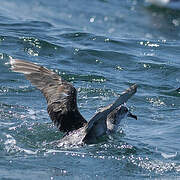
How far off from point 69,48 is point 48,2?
949 cm

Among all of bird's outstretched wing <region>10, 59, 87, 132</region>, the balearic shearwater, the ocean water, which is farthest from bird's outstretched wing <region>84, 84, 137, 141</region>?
bird's outstretched wing <region>10, 59, 87, 132</region>

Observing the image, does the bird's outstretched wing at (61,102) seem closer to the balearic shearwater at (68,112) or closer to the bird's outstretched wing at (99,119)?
the balearic shearwater at (68,112)

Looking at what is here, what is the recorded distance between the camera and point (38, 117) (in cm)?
1188

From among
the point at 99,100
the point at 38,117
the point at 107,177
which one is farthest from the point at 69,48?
the point at 107,177

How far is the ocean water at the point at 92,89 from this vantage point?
9734mm

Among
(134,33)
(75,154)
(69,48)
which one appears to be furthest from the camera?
(134,33)

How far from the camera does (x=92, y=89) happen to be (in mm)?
13664

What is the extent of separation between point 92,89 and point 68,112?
9.09 ft

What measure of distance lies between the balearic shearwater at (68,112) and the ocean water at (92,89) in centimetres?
19

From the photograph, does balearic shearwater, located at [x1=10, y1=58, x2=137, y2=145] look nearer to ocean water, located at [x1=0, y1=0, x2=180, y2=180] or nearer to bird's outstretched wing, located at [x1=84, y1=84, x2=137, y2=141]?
bird's outstretched wing, located at [x1=84, y1=84, x2=137, y2=141]

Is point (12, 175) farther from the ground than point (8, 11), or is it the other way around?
point (8, 11)

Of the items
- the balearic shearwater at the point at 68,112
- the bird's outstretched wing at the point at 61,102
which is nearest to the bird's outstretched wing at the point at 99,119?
the balearic shearwater at the point at 68,112

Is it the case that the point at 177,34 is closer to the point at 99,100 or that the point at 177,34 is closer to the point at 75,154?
the point at 99,100

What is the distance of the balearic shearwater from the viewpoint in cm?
1052
